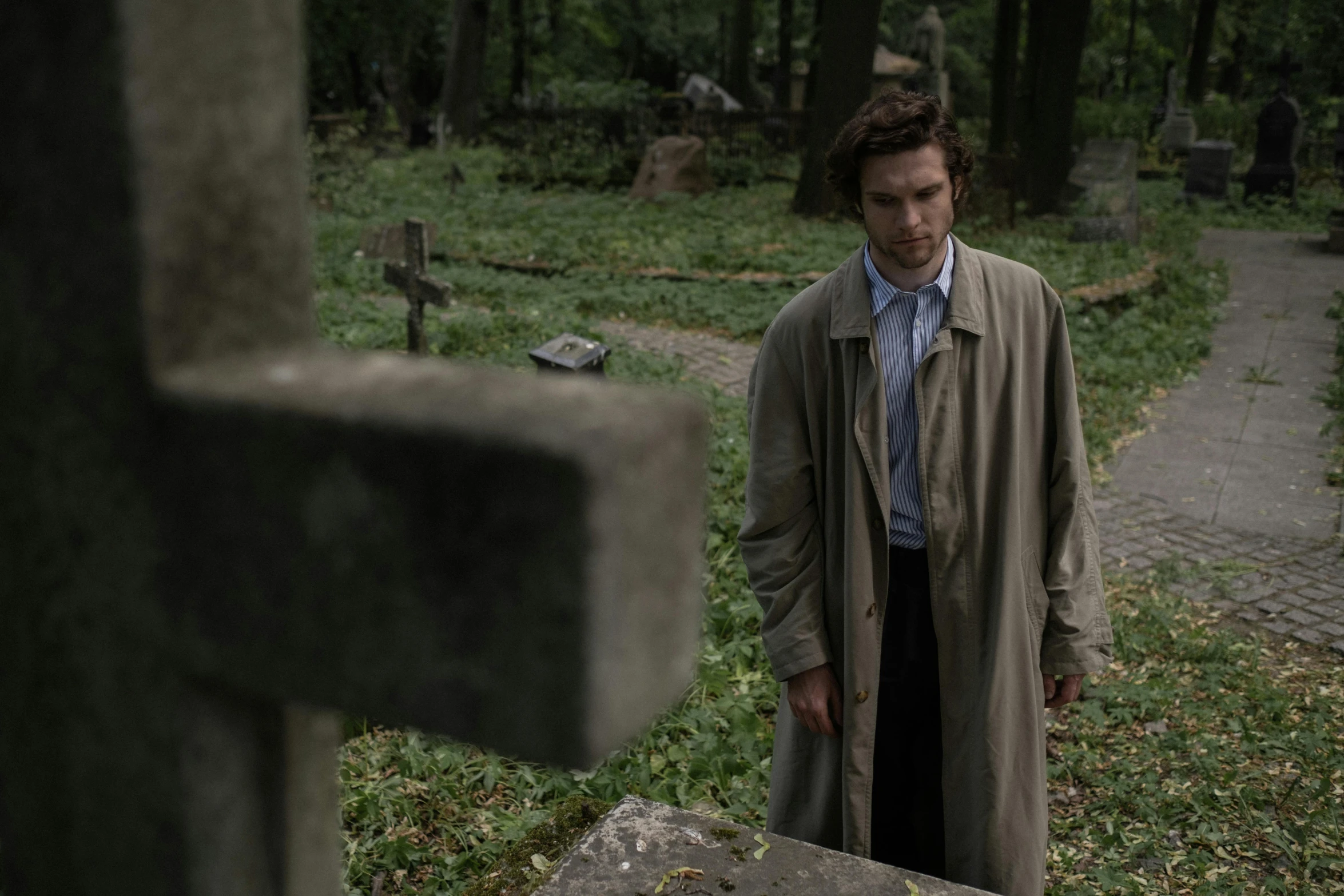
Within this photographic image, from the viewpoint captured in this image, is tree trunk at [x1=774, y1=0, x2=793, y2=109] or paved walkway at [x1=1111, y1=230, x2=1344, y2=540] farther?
tree trunk at [x1=774, y1=0, x2=793, y2=109]

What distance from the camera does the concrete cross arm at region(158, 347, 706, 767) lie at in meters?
0.60

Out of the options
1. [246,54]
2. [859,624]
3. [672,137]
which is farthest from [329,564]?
[672,137]

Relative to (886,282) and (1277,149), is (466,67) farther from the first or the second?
(886,282)

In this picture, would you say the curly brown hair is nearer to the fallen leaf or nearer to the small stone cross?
the fallen leaf

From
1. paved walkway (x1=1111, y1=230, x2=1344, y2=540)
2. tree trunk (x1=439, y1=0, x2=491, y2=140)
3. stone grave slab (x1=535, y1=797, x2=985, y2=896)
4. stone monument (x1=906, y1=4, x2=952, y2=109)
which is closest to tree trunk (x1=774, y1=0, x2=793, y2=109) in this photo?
stone monument (x1=906, y1=4, x2=952, y2=109)

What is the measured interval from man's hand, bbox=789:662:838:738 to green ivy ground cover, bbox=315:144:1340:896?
1.19 m

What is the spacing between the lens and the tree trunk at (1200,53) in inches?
1104

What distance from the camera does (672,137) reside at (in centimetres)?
1820

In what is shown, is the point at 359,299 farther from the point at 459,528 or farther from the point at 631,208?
the point at 459,528

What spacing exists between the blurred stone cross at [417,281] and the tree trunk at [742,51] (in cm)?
2122

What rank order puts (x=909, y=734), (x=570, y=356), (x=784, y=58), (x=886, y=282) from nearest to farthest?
(x=886, y=282) < (x=909, y=734) < (x=570, y=356) < (x=784, y=58)

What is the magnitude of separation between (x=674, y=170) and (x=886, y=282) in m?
15.5

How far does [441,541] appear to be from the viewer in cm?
62

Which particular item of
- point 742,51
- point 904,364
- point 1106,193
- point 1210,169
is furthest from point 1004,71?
point 904,364
